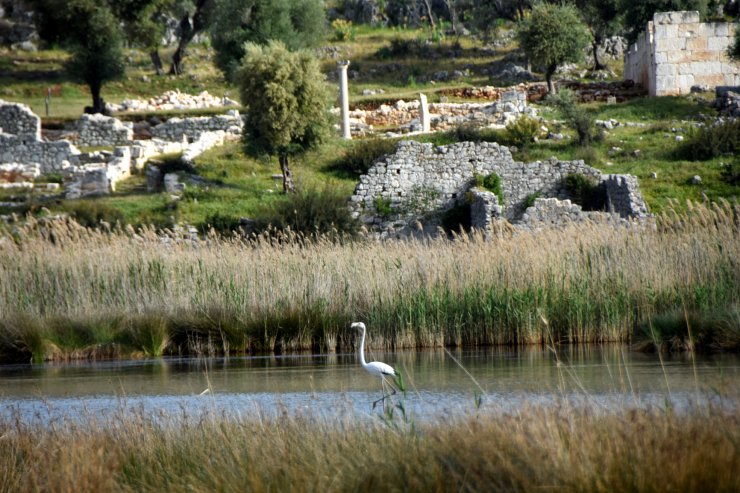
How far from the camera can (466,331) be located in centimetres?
1434

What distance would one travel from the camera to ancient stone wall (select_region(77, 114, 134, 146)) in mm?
41094

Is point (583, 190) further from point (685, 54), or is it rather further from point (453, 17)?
point (453, 17)

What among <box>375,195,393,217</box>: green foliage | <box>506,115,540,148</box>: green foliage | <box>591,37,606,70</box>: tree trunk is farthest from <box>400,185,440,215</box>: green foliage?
<box>591,37,606,70</box>: tree trunk

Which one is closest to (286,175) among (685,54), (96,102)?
(96,102)

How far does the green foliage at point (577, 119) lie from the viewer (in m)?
33.8

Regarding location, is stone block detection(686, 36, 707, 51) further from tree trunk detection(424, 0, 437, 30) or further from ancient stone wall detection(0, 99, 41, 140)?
ancient stone wall detection(0, 99, 41, 140)

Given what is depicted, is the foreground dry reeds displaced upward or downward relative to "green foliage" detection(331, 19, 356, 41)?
downward

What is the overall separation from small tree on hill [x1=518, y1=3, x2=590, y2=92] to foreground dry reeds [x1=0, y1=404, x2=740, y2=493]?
36816mm

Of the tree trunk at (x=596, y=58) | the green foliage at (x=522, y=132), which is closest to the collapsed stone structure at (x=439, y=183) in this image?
the green foliage at (x=522, y=132)

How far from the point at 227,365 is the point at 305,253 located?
315cm

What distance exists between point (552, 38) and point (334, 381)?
33460 millimetres

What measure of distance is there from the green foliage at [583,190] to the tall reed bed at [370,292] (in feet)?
43.6

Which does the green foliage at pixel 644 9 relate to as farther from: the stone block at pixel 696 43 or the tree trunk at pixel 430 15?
the tree trunk at pixel 430 15

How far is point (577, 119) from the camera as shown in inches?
1331
